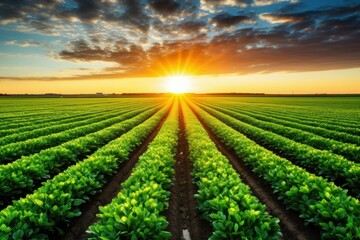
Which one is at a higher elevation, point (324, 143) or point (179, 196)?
point (324, 143)

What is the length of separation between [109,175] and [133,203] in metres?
5.09

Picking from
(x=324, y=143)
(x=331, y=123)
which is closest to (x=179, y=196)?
(x=324, y=143)

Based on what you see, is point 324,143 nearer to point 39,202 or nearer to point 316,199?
point 316,199

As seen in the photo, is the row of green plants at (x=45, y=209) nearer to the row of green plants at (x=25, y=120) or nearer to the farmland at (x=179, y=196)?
the farmland at (x=179, y=196)

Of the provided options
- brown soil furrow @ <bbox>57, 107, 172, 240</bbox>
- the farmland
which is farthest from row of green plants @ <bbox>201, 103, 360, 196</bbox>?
brown soil furrow @ <bbox>57, 107, 172, 240</bbox>

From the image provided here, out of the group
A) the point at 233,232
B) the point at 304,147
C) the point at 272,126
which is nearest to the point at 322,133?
the point at 272,126

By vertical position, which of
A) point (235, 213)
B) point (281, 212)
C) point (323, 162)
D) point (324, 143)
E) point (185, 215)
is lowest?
point (185, 215)

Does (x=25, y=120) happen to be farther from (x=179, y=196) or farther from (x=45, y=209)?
(x=45, y=209)

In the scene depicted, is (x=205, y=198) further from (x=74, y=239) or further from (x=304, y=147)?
(x=304, y=147)

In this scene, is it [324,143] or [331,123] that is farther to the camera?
[331,123]

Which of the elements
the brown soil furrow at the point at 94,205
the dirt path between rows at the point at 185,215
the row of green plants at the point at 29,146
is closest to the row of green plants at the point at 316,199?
the dirt path between rows at the point at 185,215

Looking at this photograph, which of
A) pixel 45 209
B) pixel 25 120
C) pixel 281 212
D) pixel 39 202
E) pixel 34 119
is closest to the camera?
pixel 39 202

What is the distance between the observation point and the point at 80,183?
687 centimetres

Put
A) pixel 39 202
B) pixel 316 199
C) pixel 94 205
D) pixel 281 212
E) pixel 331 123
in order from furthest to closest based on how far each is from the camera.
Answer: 1. pixel 331 123
2. pixel 94 205
3. pixel 281 212
4. pixel 316 199
5. pixel 39 202
